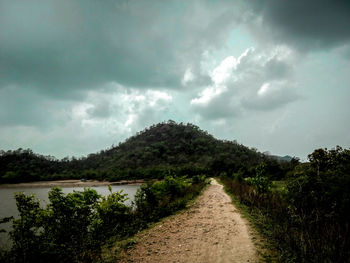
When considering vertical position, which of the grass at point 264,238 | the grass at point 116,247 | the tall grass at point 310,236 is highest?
the tall grass at point 310,236

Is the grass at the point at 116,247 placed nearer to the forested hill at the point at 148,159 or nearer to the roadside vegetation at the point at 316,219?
the roadside vegetation at the point at 316,219

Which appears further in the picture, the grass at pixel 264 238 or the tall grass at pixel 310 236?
the grass at pixel 264 238

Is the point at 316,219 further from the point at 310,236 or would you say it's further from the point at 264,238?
the point at 264,238

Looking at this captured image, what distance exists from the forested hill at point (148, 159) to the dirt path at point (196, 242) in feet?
173

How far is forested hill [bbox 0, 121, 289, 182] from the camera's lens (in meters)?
69.9

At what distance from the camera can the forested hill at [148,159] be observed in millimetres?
69938

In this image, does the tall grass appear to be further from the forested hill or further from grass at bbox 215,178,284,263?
the forested hill

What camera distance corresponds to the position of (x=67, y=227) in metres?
5.60

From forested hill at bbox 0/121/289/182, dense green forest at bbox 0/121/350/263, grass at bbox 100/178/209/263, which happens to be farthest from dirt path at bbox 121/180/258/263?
forested hill at bbox 0/121/289/182

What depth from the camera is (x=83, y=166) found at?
355 feet

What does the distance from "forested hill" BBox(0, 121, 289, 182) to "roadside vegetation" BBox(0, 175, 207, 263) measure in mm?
54032

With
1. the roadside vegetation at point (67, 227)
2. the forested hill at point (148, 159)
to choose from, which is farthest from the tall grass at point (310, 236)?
the forested hill at point (148, 159)

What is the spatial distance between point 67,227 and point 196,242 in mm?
3853

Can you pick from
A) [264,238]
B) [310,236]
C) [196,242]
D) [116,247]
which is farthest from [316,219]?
[116,247]
